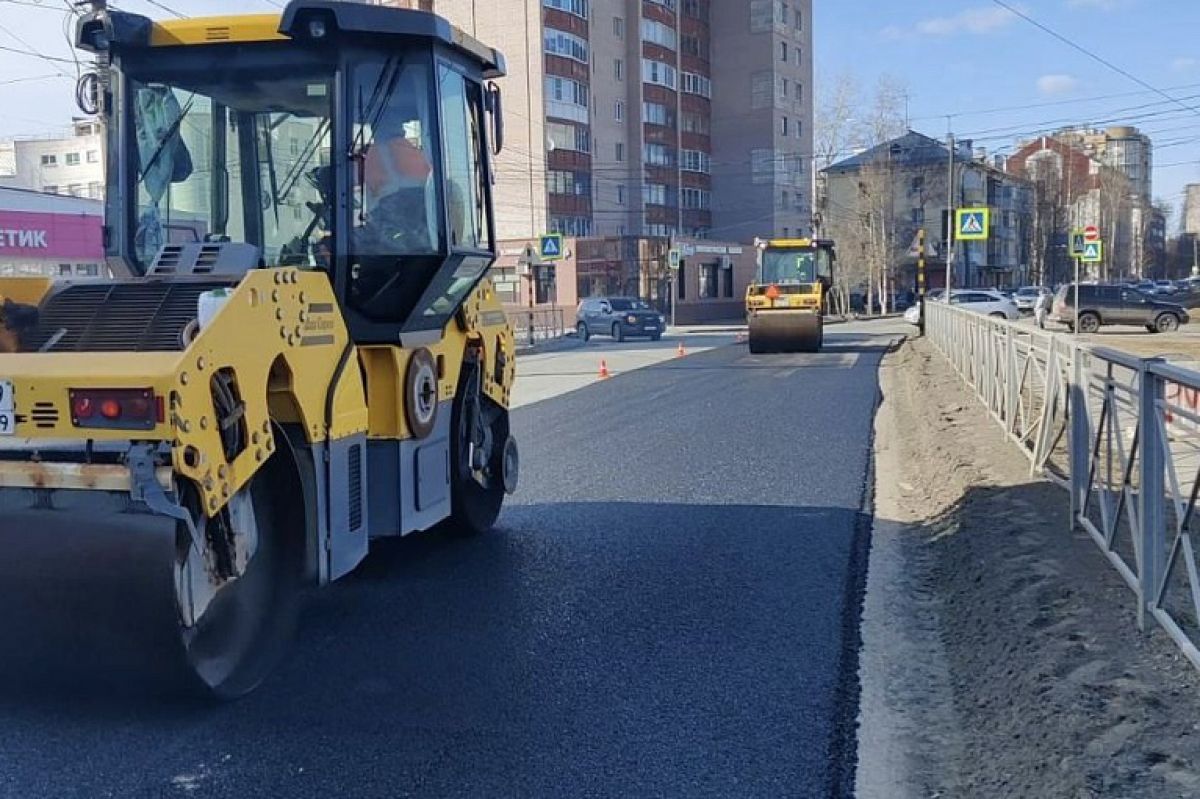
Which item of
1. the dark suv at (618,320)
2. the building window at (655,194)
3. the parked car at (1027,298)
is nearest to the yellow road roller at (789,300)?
the dark suv at (618,320)

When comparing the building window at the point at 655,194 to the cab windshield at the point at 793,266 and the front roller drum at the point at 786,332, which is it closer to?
the cab windshield at the point at 793,266

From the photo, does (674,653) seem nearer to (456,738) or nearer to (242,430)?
Answer: (456,738)

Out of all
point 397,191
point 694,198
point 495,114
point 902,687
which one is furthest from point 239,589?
point 694,198

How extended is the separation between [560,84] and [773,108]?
67.2ft

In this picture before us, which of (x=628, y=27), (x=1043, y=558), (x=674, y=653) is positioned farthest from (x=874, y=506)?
(x=628, y=27)

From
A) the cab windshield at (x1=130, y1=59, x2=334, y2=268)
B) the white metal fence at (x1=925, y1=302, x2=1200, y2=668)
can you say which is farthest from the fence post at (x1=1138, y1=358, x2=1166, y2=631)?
the cab windshield at (x1=130, y1=59, x2=334, y2=268)

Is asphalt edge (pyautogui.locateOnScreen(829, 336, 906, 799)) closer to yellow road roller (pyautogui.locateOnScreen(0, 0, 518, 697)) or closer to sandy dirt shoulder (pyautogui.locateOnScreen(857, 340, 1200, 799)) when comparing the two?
sandy dirt shoulder (pyautogui.locateOnScreen(857, 340, 1200, 799))

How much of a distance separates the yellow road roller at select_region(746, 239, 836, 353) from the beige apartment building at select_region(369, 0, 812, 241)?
2273cm

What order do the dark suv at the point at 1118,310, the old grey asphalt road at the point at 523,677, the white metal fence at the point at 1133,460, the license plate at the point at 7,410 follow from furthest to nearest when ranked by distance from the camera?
1. the dark suv at the point at 1118,310
2. the white metal fence at the point at 1133,460
3. the license plate at the point at 7,410
4. the old grey asphalt road at the point at 523,677

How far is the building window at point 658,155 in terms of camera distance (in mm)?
64438

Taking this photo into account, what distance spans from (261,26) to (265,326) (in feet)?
6.92

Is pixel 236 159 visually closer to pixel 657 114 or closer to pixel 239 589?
pixel 239 589

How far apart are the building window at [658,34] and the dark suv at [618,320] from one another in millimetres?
30393

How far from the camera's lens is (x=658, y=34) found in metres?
65.6
